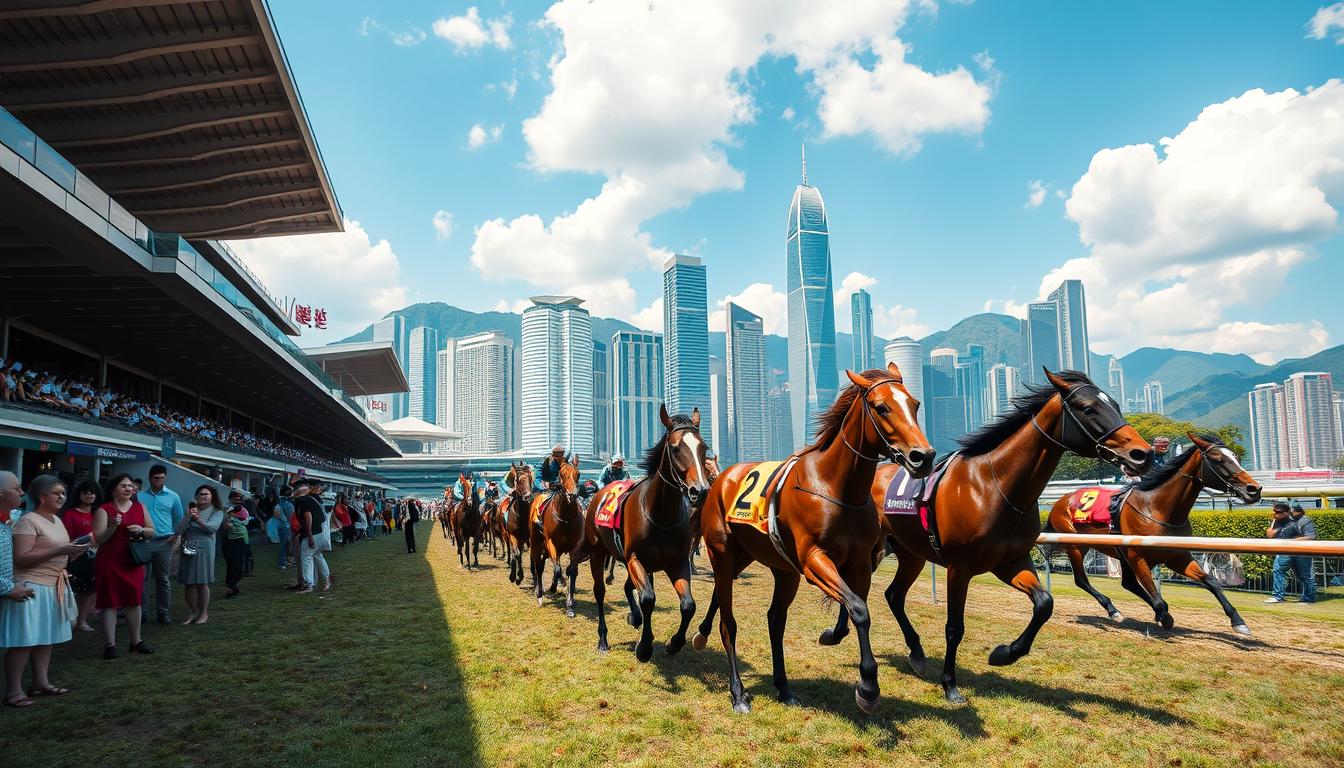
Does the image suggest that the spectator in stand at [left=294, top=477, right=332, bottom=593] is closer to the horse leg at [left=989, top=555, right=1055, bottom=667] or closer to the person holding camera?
the person holding camera

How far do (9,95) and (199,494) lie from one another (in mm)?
20706

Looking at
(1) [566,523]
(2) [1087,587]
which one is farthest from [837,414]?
(2) [1087,587]

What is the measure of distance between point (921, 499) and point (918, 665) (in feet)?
5.14

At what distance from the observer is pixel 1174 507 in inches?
339

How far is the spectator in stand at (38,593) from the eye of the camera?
5363 mm

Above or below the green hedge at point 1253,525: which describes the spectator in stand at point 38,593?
above

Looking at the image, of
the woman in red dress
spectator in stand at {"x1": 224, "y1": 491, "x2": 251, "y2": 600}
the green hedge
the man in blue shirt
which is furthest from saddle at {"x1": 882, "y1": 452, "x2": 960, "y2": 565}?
spectator in stand at {"x1": 224, "y1": 491, "x2": 251, "y2": 600}

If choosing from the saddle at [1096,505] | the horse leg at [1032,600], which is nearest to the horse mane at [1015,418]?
the horse leg at [1032,600]

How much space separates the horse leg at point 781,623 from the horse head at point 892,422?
1493 millimetres

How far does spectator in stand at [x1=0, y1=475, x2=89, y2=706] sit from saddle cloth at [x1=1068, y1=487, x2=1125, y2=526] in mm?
11364

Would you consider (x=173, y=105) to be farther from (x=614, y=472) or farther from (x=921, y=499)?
(x=921, y=499)

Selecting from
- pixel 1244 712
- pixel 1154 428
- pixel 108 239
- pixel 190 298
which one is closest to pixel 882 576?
pixel 1244 712

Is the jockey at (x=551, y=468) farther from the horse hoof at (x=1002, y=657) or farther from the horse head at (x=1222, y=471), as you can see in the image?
the horse head at (x=1222, y=471)

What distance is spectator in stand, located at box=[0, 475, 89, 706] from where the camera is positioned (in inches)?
211
